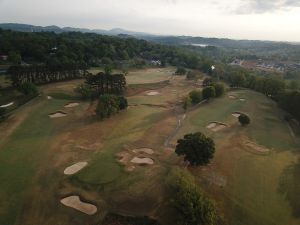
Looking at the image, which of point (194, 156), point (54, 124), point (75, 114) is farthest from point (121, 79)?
point (194, 156)

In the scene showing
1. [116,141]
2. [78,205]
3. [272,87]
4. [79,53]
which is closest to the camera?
[78,205]

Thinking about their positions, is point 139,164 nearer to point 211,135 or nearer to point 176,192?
point 176,192

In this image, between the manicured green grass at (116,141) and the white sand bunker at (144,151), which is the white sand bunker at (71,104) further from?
the white sand bunker at (144,151)

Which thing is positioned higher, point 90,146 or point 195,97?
point 195,97

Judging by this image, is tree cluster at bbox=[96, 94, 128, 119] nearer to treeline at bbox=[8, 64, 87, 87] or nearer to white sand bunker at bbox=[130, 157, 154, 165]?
white sand bunker at bbox=[130, 157, 154, 165]

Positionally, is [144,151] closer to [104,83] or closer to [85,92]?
[85,92]

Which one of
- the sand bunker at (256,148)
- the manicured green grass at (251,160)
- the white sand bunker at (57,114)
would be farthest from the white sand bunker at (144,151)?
the white sand bunker at (57,114)

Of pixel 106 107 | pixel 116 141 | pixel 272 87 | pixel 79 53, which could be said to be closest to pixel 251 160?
pixel 116 141
